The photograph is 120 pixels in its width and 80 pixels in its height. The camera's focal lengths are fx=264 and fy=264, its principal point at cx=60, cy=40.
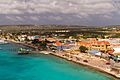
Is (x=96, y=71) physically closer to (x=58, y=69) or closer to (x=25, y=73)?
(x=58, y=69)

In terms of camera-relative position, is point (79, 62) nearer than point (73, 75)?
No

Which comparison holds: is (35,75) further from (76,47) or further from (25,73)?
(76,47)

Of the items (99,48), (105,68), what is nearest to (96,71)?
(105,68)

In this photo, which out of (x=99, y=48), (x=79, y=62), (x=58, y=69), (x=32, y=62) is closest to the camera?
(x=58, y=69)

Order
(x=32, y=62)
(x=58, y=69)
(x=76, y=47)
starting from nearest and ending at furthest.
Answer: (x=58, y=69)
(x=32, y=62)
(x=76, y=47)

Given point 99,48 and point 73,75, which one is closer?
point 73,75

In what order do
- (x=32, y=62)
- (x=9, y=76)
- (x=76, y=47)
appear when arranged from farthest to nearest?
(x=76, y=47), (x=32, y=62), (x=9, y=76)

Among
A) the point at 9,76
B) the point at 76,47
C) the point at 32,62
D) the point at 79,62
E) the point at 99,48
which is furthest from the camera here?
the point at 76,47

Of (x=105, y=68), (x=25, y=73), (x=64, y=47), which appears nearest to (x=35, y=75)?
(x=25, y=73)
